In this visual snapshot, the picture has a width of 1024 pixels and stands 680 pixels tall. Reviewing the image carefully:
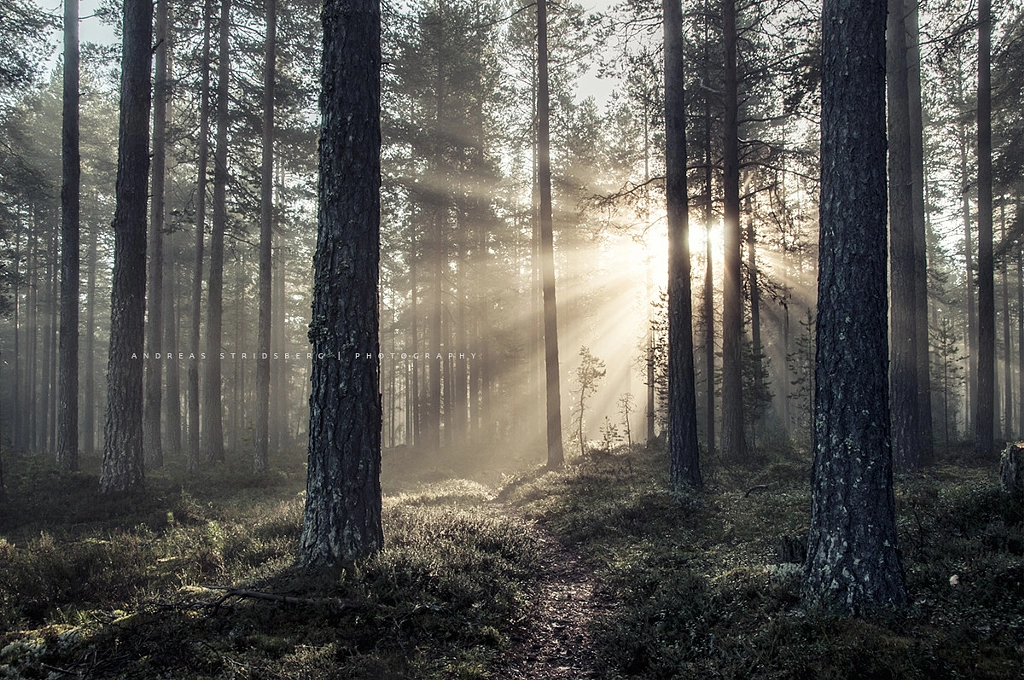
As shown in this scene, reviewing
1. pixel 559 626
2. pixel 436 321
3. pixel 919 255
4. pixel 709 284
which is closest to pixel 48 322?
pixel 436 321

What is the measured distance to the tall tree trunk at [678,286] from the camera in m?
11.1

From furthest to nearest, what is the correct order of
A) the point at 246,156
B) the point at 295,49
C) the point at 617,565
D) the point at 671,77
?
the point at 246,156, the point at 295,49, the point at 671,77, the point at 617,565

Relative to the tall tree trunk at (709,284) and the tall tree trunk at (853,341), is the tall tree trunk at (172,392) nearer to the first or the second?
the tall tree trunk at (709,284)

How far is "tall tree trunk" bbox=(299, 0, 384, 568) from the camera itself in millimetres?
6664

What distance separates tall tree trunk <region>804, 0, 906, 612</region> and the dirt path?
236 centimetres

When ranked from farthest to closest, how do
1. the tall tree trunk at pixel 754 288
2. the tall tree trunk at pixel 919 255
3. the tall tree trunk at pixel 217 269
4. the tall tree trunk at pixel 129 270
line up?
the tall tree trunk at pixel 217 269, the tall tree trunk at pixel 754 288, the tall tree trunk at pixel 919 255, the tall tree trunk at pixel 129 270

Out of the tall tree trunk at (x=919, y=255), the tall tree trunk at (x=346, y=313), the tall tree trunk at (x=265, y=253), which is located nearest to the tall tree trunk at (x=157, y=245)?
the tall tree trunk at (x=265, y=253)

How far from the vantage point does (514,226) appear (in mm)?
28594

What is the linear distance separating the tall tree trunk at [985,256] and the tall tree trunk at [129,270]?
21.6 meters

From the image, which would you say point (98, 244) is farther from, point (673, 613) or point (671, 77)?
point (673, 613)

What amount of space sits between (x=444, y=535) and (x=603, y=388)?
207 feet

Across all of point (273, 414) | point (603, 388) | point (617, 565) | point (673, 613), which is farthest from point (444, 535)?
point (603, 388)

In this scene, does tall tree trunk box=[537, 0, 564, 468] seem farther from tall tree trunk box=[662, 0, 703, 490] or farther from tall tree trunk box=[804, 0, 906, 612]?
tall tree trunk box=[804, 0, 906, 612]

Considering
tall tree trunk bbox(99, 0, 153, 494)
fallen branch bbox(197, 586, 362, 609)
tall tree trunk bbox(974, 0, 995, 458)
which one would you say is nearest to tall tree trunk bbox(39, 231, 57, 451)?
tall tree trunk bbox(99, 0, 153, 494)
